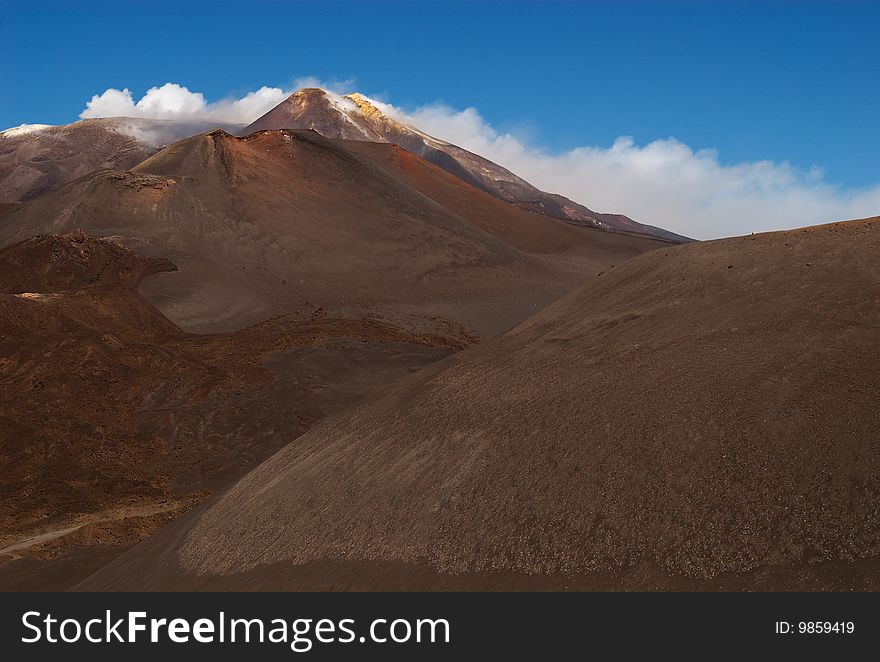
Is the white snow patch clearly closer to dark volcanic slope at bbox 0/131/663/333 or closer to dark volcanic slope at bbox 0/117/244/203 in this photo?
dark volcanic slope at bbox 0/117/244/203

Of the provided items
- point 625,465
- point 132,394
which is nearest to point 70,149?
point 132,394

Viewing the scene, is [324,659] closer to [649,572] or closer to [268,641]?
[268,641]

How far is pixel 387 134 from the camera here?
84938 mm

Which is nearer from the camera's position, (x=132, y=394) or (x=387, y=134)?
(x=132, y=394)

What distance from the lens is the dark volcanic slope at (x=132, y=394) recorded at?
45.8ft

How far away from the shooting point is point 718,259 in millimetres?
10500

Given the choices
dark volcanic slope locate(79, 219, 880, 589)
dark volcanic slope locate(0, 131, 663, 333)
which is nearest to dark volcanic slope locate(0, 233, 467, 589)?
dark volcanic slope locate(0, 131, 663, 333)

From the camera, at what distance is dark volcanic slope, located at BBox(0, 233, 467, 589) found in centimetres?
1395

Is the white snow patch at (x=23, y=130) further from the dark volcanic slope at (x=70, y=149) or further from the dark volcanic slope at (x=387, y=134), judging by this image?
the dark volcanic slope at (x=387, y=134)

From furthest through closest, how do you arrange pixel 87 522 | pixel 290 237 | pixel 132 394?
pixel 290 237
pixel 132 394
pixel 87 522

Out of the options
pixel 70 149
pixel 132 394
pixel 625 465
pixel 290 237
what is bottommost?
pixel 625 465

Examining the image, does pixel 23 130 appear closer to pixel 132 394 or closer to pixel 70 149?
pixel 70 149

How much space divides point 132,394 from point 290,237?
1830 cm

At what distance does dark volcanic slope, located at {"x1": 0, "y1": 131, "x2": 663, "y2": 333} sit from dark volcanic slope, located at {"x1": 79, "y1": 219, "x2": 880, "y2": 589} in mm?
19761
